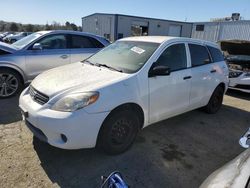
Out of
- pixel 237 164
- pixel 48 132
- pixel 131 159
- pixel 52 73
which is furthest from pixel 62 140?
pixel 237 164

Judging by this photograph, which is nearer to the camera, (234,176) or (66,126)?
(234,176)

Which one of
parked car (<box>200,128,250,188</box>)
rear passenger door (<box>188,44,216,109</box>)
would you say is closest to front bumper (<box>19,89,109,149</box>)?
parked car (<box>200,128,250,188</box>)

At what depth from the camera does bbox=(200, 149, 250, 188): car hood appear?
57.8 inches

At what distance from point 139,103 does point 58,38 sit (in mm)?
4011

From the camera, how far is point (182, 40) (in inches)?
168

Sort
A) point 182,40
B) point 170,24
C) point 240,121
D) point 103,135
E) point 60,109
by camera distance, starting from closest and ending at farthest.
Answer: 1. point 60,109
2. point 103,135
3. point 182,40
4. point 240,121
5. point 170,24

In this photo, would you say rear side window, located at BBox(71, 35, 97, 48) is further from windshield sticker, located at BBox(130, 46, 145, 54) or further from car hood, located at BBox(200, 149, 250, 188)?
car hood, located at BBox(200, 149, 250, 188)

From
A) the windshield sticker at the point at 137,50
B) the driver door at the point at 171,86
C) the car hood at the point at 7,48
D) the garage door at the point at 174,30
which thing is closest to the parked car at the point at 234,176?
the driver door at the point at 171,86

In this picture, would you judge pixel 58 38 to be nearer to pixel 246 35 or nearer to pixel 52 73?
pixel 52 73

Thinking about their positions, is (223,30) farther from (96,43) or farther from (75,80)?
(75,80)

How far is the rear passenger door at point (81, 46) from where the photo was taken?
261 inches

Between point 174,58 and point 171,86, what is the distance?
52 centimetres

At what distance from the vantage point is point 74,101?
2.85m

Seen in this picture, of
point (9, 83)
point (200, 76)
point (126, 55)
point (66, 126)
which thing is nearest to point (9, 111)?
point (9, 83)
